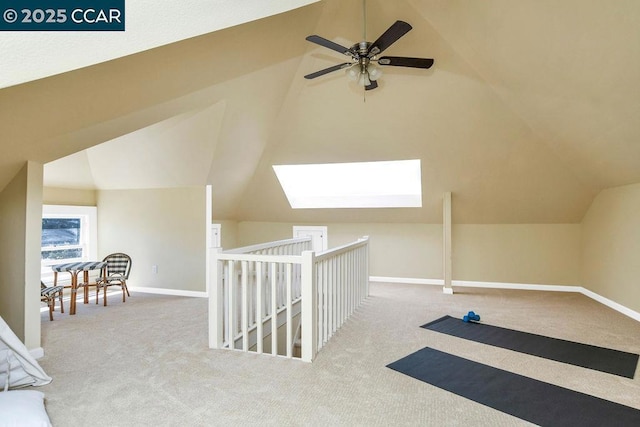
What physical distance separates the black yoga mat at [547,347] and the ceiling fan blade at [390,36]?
2938mm

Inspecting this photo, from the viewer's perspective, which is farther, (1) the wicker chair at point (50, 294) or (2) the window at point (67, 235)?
(2) the window at point (67, 235)

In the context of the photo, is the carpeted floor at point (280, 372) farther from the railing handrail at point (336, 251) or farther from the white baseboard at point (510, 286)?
the railing handrail at point (336, 251)

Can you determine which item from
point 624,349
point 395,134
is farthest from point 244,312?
point 624,349

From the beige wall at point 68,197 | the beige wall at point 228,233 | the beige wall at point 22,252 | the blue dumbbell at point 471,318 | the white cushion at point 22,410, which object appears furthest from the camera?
the beige wall at point 228,233

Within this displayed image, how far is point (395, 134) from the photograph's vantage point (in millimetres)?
4922

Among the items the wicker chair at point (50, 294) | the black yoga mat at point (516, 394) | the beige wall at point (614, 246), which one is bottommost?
the black yoga mat at point (516, 394)

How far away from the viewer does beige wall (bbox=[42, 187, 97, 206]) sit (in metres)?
5.37

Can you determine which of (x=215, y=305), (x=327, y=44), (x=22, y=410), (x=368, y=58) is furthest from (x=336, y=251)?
(x=22, y=410)

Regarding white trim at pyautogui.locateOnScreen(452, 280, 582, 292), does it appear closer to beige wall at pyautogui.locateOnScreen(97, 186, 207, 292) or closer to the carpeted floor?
the carpeted floor

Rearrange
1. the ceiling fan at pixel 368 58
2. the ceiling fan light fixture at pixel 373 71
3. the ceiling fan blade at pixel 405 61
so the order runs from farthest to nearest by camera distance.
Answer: the ceiling fan light fixture at pixel 373 71
the ceiling fan blade at pixel 405 61
the ceiling fan at pixel 368 58

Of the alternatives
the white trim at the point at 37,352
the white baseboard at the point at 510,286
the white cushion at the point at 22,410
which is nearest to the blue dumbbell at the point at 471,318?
the white baseboard at the point at 510,286

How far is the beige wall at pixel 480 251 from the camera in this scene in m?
5.88

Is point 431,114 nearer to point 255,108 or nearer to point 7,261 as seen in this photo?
point 255,108

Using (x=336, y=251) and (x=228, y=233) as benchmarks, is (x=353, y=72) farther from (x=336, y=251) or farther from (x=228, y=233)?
(x=228, y=233)
